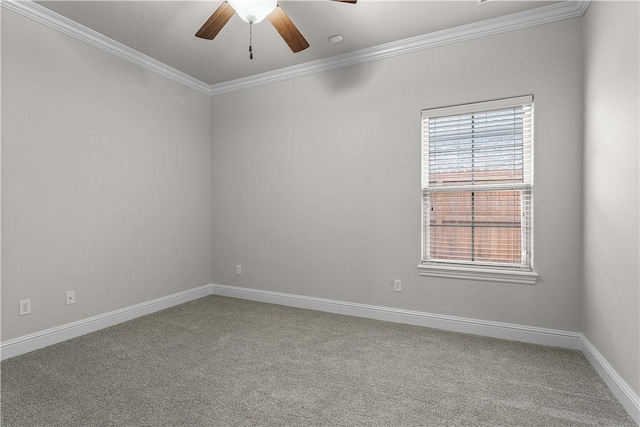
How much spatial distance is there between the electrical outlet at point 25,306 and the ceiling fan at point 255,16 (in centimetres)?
252

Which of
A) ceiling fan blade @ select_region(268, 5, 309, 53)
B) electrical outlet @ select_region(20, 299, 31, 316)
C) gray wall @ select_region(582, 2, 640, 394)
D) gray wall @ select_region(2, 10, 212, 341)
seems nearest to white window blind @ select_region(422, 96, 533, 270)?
gray wall @ select_region(582, 2, 640, 394)

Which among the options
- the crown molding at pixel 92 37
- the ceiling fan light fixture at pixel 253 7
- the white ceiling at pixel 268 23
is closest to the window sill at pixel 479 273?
the white ceiling at pixel 268 23

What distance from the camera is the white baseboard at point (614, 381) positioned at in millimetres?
1842

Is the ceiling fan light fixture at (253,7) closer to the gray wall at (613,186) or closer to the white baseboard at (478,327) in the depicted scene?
the gray wall at (613,186)

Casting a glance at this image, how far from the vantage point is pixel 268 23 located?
10.0ft

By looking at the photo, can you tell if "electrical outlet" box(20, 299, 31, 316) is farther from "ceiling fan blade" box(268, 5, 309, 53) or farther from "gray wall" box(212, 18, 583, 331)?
"ceiling fan blade" box(268, 5, 309, 53)

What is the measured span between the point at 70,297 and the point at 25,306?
339 millimetres

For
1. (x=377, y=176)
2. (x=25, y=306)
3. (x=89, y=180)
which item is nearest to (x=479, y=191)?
(x=377, y=176)

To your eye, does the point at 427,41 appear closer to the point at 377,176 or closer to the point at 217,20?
the point at 377,176

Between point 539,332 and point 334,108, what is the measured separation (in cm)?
290

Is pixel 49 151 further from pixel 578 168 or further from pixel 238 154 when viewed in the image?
pixel 578 168

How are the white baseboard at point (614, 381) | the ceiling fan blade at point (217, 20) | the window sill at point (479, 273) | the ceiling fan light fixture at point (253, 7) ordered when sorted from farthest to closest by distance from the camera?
the window sill at point (479, 273), the ceiling fan blade at point (217, 20), the ceiling fan light fixture at point (253, 7), the white baseboard at point (614, 381)

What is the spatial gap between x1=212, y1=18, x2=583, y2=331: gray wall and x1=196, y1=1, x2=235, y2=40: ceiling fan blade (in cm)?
154

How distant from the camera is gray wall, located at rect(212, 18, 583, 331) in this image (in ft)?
9.26
